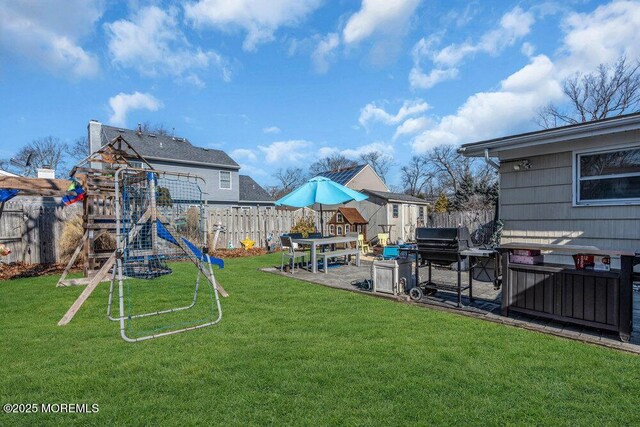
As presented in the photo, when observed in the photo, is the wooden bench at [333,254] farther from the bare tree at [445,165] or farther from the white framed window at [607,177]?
the bare tree at [445,165]

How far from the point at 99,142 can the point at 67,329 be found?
20.1 m

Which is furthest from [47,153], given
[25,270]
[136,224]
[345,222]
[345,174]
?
[136,224]

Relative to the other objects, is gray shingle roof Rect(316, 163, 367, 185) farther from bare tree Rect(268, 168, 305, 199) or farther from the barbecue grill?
bare tree Rect(268, 168, 305, 199)

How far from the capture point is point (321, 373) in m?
2.74

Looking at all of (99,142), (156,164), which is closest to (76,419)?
(156,164)

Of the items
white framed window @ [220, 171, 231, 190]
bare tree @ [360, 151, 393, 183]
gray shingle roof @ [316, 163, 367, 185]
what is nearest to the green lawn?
gray shingle roof @ [316, 163, 367, 185]

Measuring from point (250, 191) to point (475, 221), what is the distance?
56.9 ft

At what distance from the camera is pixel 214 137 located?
27.4 meters

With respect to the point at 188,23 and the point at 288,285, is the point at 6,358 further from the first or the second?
the point at 188,23

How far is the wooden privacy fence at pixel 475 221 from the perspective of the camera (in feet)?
38.5

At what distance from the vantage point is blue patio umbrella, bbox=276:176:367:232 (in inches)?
316

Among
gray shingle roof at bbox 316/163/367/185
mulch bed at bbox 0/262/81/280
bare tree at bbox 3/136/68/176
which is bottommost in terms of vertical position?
mulch bed at bbox 0/262/81/280

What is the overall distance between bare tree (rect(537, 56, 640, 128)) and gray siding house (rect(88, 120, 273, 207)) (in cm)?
2193

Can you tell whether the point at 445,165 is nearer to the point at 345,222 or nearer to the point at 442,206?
the point at 442,206
